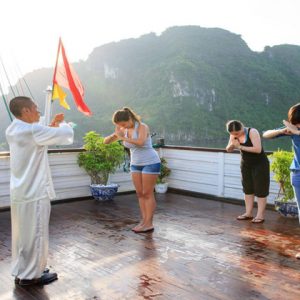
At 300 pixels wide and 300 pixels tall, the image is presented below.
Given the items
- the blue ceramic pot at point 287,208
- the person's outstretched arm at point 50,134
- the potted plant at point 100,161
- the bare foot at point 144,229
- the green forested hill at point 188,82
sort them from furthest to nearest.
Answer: the green forested hill at point 188,82 → the potted plant at point 100,161 → the blue ceramic pot at point 287,208 → the bare foot at point 144,229 → the person's outstretched arm at point 50,134

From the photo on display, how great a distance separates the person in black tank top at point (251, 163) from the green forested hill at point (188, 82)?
45.2 metres

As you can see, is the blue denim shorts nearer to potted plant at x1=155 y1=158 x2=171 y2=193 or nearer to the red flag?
the red flag

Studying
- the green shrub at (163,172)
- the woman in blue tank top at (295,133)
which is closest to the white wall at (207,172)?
the green shrub at (163,172)

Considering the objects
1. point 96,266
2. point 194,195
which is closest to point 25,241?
point 96,266

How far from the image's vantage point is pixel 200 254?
3.49 metres

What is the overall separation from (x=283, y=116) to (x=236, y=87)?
10099 millimetres

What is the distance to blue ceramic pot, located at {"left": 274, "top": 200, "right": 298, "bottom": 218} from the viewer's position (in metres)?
4.82

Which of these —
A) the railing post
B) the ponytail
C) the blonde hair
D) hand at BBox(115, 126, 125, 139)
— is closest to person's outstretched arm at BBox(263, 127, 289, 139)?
the ponytail

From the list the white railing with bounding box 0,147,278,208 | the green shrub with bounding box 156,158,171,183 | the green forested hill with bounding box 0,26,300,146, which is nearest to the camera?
the white railing with bounding box 0,147,278,208

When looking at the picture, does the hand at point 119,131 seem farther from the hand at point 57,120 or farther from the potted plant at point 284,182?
the potted plant at point 284,182

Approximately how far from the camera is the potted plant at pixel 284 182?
4.86 m

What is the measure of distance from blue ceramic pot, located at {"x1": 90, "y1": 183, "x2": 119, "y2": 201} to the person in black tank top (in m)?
2.02

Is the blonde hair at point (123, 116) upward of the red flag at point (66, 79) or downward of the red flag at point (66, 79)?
downward

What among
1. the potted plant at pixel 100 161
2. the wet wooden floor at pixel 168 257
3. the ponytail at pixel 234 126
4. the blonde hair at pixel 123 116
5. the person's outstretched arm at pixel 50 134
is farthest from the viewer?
the potted plant at pixel 100 161
